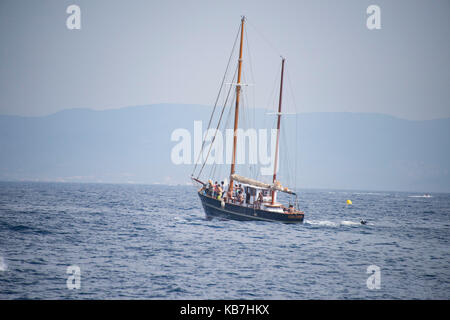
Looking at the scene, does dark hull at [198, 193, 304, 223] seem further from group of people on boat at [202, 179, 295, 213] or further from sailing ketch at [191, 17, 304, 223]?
→ group of people on boat at [202, 179, 295, 213]

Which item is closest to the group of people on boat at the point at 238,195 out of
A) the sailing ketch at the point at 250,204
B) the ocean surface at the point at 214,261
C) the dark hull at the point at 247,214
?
the sailing ketch at the point at 250,204

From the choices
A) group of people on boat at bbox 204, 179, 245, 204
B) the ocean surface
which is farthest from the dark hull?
the ocean surface

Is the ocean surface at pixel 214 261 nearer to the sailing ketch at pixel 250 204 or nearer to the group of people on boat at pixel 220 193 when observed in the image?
the sailing ketch at pixel 250 204

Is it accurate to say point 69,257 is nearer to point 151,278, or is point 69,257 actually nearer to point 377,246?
point 151,278

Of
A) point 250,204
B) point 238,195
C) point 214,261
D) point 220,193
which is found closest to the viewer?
point 214,261

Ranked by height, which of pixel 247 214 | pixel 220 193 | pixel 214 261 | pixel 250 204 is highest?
pixel 220 193

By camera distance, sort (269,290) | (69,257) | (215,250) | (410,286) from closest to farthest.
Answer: (269,290) < (410,286) < (69,257) < (215,250)

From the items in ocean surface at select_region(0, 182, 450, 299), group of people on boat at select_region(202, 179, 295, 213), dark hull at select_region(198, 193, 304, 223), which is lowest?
ocean surface at select_region(0, 182, 450, 299)

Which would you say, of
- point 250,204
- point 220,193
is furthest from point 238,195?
point 220,193

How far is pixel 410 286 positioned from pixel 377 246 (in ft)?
41.0

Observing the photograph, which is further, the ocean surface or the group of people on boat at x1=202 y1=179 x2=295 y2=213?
the group of people on boat at x1=202 y1=179 x2=295 y2=213

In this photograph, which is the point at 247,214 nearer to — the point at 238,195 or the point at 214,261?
the point at 238,195
